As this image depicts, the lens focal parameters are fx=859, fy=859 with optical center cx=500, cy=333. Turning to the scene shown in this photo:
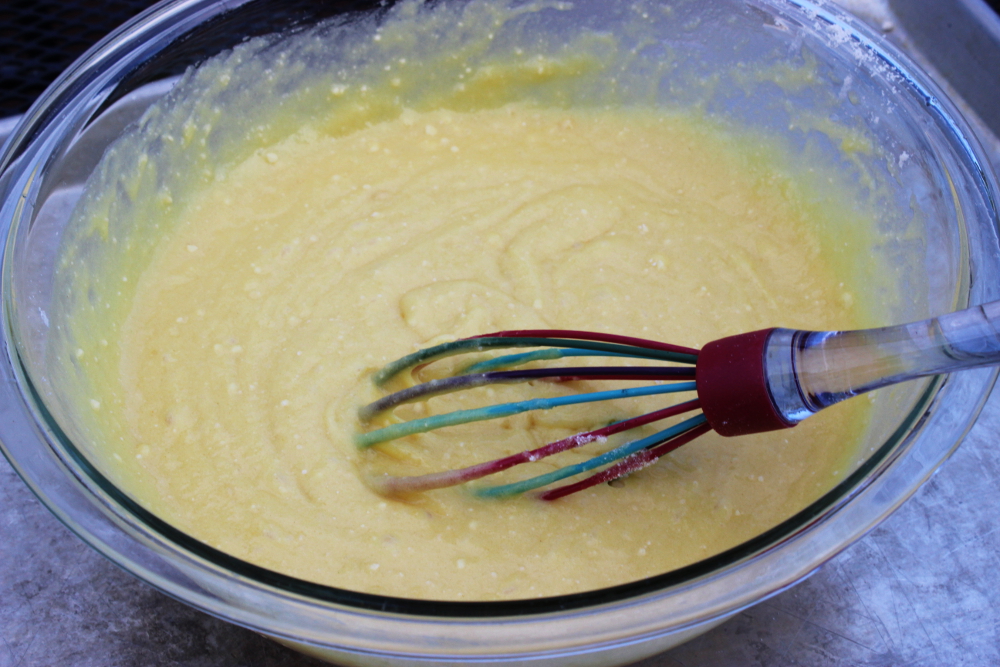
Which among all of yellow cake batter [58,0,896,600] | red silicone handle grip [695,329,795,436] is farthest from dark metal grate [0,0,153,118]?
red silicone handle grip [695,329,795,436]

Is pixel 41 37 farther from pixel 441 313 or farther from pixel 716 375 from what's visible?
pixel 716 375

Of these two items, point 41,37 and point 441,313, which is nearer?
point 441,313

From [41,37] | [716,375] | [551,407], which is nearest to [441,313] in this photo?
[551,407]

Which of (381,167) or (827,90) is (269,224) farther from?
(827,90)

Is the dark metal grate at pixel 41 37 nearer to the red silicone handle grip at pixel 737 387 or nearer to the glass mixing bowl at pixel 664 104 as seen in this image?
the glass mixing bowl at pixel 664 104

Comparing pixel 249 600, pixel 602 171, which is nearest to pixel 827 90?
pixel 602 171

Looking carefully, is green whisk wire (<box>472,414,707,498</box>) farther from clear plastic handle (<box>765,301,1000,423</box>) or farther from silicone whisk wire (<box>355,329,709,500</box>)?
clear plastic handle (<box>765,301,1000,423</box>)
